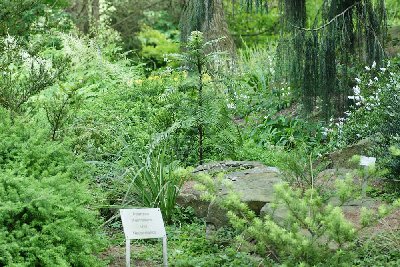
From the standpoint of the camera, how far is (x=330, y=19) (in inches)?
301

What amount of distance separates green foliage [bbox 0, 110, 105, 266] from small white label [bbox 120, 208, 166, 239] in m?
0.22

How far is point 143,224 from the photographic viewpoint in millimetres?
4664

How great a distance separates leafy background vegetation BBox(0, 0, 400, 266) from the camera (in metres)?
4.13

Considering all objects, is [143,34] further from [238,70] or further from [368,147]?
[368,147]

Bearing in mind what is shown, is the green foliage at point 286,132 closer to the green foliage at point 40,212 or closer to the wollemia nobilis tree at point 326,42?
the wollemia nobilis tree at point 326,42

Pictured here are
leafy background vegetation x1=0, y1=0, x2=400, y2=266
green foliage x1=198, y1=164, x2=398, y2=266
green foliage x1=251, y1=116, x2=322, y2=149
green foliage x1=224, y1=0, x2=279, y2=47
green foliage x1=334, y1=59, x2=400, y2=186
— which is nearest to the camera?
green foliage x1=198, y1=164, x2=398, y2=266

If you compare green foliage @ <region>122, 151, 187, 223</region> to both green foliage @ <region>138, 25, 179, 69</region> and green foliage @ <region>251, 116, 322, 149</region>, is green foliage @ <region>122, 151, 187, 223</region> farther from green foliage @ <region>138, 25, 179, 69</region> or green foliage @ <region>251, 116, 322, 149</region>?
green foliage @ <region>138, 25, 179, 69</region>

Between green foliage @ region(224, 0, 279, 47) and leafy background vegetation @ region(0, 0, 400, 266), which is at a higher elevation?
green foliage @ region(224, 0, 279, 47)

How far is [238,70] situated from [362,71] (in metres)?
4.12

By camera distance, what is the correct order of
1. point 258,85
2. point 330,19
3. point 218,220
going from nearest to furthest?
point 218,220, point 330,19, point 258,85

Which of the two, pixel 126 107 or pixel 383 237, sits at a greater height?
pixel 126 107

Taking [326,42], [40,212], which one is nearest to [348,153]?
[326,42]

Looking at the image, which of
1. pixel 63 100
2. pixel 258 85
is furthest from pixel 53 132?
pixel 258 85

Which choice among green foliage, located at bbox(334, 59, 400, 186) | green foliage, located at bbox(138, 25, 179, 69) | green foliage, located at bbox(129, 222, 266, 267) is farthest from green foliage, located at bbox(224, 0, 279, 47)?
green foliage, located at bbox(129, 222, 266, 267)
